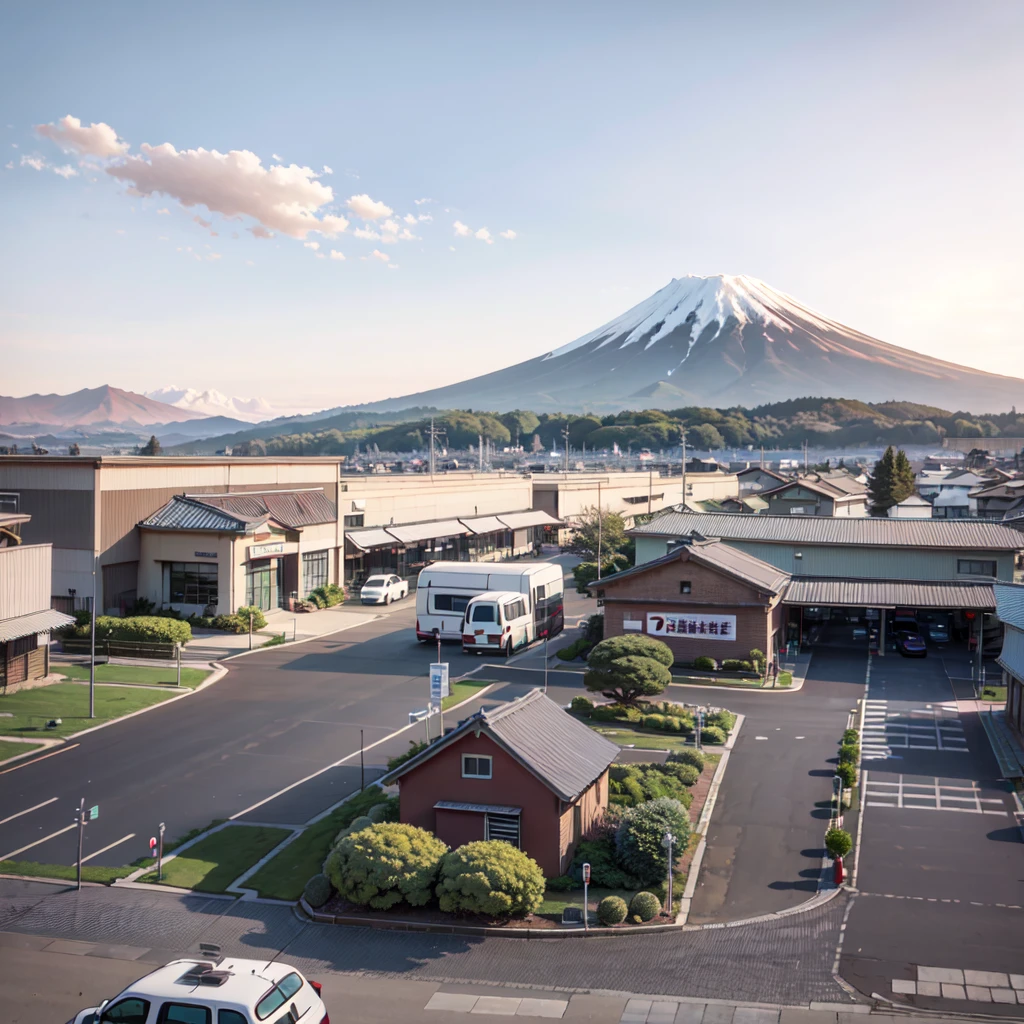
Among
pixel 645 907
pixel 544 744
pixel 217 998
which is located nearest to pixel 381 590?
pixel 544 744

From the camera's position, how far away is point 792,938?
1703 cm

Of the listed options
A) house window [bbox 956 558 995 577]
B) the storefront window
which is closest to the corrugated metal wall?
the storefront window

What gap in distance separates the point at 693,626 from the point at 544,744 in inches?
799

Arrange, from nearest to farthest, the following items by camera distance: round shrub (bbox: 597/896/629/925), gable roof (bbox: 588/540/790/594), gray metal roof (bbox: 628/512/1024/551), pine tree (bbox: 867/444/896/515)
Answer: round shrub (bbox: 597/896/629/925)
gable roof (bbox: 588/540/790/594)
gray metal roof (bbox: 628/512/1024/551)
pine tree (bbox: 867/444/896/515)

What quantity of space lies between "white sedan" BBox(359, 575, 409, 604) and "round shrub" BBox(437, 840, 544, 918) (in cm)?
3692

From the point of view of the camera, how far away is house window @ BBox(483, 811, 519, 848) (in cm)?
1919

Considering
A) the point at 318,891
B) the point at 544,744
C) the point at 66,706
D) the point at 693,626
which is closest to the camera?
the point at 318,891

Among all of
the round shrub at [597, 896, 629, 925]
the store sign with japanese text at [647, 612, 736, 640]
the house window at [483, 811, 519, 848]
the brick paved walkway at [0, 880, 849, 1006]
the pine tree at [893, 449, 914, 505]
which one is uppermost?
the pine tree at [893, 449, 914, 505]

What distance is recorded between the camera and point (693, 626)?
39500 millimetres

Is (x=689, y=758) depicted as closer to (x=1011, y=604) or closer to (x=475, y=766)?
(x=475, y=766)

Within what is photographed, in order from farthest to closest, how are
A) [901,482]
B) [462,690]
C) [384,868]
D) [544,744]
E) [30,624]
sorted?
[901,482]
[462,690]
[30,624]
[544,744]
[384,868]

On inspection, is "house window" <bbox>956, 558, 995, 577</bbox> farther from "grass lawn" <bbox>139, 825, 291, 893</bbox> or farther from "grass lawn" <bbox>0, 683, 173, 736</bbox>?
"grass lawn" <bbox>139, 825, 291, 893</bbox>

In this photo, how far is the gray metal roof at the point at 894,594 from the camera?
42969 millimetres

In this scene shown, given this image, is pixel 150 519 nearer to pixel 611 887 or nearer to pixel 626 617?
pixel 626 617
